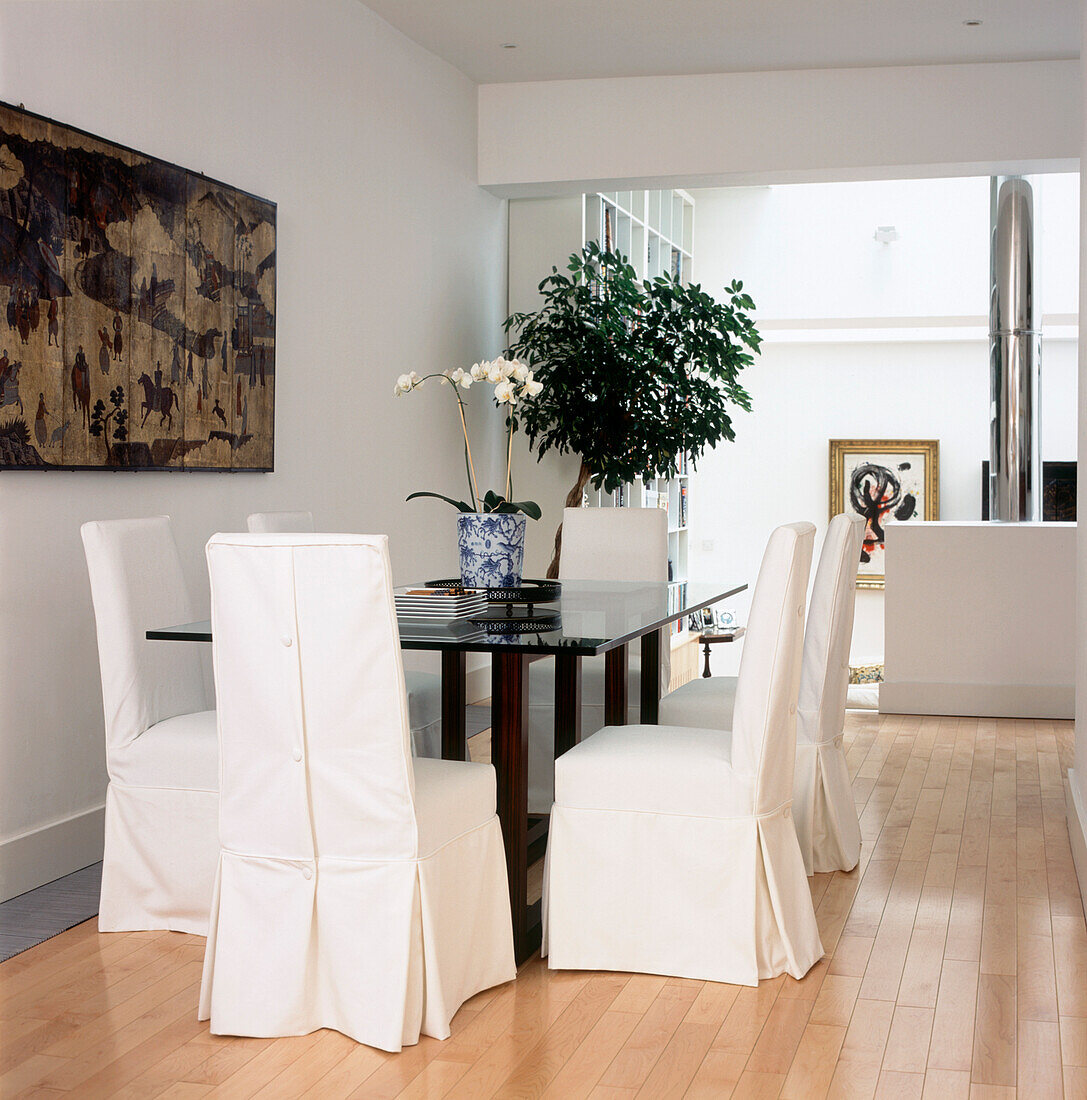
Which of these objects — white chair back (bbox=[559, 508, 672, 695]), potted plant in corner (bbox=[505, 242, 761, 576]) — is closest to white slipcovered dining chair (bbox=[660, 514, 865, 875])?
white chair back (bbox=[559, 508, 672, 695])

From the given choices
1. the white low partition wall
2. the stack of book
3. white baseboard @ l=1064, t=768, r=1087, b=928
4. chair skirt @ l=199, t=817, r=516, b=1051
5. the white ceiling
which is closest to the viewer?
chair skirt @ l=199, t=817, r=516, b=1051

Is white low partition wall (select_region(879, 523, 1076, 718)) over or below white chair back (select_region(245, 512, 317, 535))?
below

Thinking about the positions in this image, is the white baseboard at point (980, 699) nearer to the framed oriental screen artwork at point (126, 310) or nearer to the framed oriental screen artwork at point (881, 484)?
the framed oriental screen artwork at point (881, 484)

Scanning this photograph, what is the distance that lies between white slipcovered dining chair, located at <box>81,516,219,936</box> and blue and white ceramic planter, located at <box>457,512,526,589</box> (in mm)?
828

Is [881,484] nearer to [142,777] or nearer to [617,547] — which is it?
[617,547]

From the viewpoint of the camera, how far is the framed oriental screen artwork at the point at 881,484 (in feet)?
31.5

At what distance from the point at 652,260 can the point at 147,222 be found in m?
4.91

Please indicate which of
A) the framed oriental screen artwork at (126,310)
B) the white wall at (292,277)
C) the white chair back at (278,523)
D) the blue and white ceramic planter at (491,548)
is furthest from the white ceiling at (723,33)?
the blue and white ceramic planter at (491,548)

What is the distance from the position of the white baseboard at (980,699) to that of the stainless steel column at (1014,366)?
0.93m

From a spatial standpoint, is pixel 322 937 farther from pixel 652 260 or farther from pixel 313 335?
pixel 652 260

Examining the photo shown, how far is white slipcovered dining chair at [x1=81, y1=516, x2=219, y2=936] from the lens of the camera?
303 centimetres

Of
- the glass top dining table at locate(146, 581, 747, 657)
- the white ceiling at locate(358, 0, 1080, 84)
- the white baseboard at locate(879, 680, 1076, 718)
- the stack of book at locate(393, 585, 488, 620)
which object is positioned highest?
the white ceiling at locate(358, 0, 1080, 84)

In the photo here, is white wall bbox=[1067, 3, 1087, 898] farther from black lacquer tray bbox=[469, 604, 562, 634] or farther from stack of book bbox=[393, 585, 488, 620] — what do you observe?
stack of book bbox=[393, 585, 488, 620]

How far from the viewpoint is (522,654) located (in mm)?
2807
